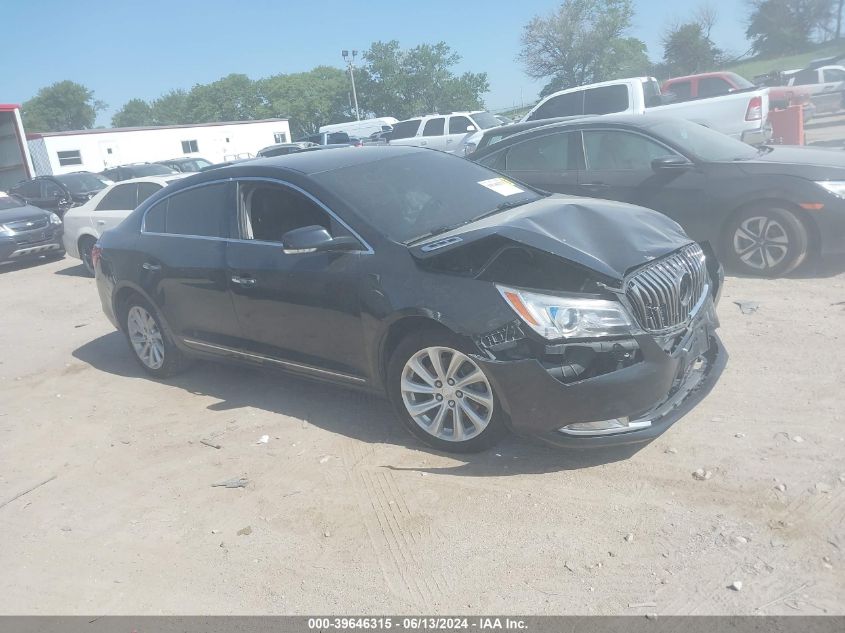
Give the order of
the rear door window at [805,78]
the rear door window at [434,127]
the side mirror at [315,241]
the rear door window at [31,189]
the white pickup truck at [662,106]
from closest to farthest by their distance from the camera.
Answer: the side mirror at [315,241] < the white pickup truck at [662,106] < the rear door window at [31,189] < the rear door window at [434,127] < the rear door window at [805,78]

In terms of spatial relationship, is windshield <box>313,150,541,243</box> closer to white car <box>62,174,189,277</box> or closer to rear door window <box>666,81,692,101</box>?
white car <box>62,174,189,277</box>

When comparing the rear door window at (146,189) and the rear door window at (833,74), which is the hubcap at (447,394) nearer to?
the rear door window at (146,189)

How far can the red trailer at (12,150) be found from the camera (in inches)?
1110

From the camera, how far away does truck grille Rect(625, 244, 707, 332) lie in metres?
3.74

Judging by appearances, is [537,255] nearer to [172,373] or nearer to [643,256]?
[643,256]

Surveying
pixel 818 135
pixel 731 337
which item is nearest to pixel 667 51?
pixel 818 135

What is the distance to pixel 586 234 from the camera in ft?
13.5

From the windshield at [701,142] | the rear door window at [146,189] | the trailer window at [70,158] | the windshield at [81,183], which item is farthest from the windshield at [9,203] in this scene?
the trailer window at [70,158]

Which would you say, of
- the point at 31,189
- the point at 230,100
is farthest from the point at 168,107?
the point at 31,189

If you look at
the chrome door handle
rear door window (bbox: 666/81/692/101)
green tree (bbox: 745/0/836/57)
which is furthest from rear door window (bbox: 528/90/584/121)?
green tree (bbox: 745/0/836/57)

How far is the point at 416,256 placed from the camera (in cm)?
418

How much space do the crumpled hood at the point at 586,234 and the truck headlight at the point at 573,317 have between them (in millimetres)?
195

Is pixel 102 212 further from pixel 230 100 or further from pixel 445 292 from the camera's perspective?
pixel 230 100

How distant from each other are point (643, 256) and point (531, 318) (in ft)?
2.66
